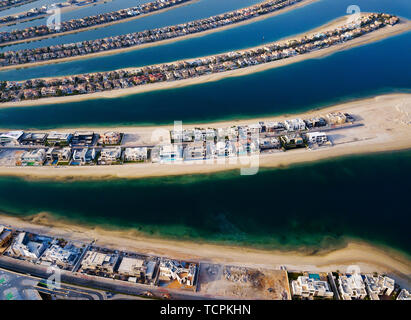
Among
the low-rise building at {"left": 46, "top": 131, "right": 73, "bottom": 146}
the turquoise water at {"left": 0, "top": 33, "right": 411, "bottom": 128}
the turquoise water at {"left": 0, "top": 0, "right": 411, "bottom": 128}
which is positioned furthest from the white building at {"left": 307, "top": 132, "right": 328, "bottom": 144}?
the low-rise building at {"left": 46, "top": 131, "right": 73, "bottom": 146}

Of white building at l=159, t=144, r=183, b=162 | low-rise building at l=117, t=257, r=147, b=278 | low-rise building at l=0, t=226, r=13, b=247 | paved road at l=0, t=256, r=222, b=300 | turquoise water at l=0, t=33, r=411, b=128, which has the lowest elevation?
paved road at l=0, t=256, r=222, b=300

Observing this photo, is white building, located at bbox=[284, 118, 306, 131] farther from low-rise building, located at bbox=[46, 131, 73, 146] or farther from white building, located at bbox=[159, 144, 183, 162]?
low-rise building, located at bbox=[46, 131, 73, 146]

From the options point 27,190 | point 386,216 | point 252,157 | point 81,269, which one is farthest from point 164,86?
point 386,216

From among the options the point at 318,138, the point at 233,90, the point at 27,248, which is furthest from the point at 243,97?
the point at 27,248

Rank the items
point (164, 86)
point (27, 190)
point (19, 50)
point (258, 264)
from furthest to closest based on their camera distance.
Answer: point (19, 50) → point (164, 86) → point (27, 190) → point (258, 264)

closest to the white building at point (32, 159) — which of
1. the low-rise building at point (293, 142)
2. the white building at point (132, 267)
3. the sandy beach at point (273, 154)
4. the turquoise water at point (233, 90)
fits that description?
the sandy beach at point (273, 154)

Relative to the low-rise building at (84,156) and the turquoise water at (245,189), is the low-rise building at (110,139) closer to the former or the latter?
the low-rise building at (84,156)

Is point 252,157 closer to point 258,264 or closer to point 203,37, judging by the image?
point 258,264
